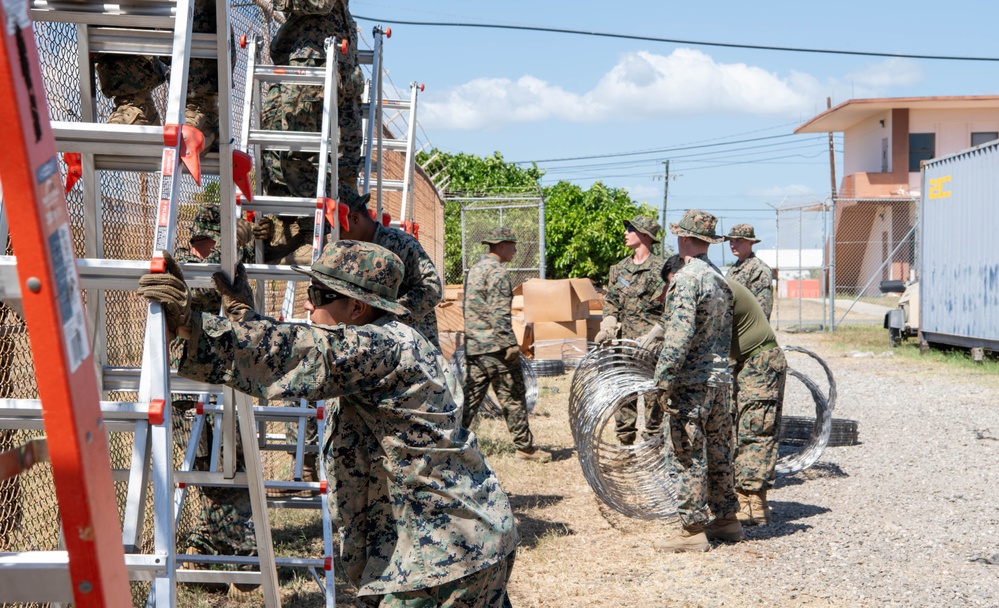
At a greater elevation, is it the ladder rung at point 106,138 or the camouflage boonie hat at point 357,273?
the ladder rung at point 106,138

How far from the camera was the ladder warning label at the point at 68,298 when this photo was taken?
4.25 ft

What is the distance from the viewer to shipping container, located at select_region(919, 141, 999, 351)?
51.3 feet

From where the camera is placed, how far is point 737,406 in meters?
7.76

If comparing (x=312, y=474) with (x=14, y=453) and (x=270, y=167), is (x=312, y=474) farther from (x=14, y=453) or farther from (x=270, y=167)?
(x=14, y=453)

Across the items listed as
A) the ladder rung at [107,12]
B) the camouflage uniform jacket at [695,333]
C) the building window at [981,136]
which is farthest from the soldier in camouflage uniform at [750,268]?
the building window at [981,136]

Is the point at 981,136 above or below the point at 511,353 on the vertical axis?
above

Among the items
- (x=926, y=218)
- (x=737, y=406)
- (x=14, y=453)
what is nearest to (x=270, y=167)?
(x=14, y=453)

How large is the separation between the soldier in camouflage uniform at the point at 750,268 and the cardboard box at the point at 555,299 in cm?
618

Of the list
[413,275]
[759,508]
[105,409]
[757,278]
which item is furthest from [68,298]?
[757,278]

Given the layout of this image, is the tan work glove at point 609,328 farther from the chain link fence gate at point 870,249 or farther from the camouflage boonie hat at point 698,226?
the chain link fence gate at point 870,249

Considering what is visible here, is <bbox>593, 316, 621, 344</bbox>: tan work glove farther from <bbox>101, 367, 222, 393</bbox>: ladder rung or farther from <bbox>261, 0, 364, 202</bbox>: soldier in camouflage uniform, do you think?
<bbox>101, 367, 222, 393</bbox>: ladder rung

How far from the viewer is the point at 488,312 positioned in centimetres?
939

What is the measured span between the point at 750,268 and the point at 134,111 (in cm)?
743

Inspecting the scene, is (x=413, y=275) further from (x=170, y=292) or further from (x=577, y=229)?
(x=577, y=229)
